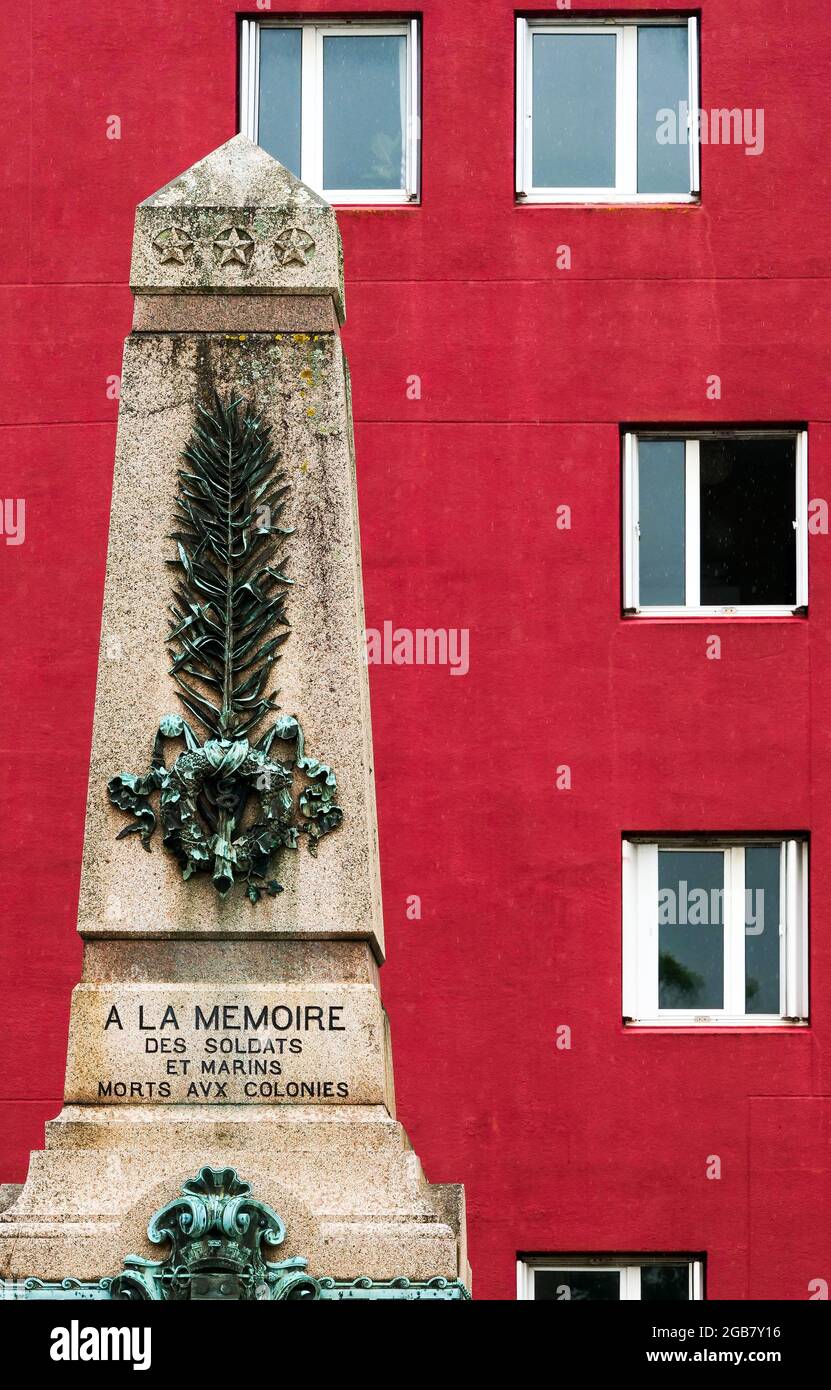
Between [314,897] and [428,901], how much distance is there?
6979 mm

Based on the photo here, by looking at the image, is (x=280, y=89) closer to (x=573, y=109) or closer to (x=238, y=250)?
(x=573, y=109)

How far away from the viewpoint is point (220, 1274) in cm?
991

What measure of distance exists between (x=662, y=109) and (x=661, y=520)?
3.02 metres

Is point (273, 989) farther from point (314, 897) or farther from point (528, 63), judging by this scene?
point (528, 63)

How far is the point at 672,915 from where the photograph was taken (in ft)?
58.4

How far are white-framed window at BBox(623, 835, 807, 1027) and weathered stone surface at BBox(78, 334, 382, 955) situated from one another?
6.87m

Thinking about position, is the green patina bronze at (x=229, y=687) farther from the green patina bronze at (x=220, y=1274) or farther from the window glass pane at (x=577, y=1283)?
the window glass pane at (x=577, y=1283)

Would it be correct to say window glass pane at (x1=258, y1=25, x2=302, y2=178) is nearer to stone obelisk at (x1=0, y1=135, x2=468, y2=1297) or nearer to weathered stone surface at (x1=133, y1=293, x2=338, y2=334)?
stone obelisk at (x1=0, y1=135, x2=468, y2=1297)

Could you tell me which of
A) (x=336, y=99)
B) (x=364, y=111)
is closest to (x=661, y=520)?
(x=364, y=111)

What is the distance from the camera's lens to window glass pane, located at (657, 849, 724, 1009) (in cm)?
1773

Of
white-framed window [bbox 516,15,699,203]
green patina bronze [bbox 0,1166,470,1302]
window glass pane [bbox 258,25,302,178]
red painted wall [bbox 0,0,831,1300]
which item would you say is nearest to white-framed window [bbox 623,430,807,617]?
red painted wall [bbox 0,0,831,1300]
